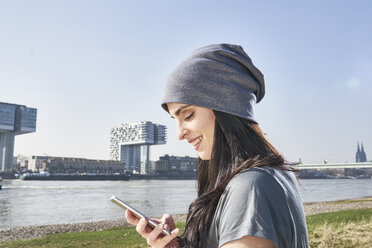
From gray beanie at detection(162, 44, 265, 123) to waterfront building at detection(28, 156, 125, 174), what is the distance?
10285 centimetres

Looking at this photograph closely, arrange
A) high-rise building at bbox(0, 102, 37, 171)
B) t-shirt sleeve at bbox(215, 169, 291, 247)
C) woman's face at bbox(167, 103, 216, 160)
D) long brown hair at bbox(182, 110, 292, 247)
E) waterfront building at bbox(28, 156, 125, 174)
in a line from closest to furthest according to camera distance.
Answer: t-shirt sleeve at bbox(215, 169, 291, 247)
long brown hair at bbox(182, 110, 292, 247)
woman's face at bbox(167, 103, 216, 160)
high-rise building at bbox(0, 102, 37, 171)
waterfront building at bbox(28, 156, 125, 174)

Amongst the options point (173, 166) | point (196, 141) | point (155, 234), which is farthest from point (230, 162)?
point (173, 166)

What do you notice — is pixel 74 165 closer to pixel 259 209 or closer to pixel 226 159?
pixel 226 159

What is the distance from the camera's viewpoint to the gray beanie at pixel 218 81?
3.45 feet

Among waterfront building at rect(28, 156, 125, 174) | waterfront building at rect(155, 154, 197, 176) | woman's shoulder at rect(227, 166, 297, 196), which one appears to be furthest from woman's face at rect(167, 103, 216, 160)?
waterfront building at rect(155, 154, 197, 176)

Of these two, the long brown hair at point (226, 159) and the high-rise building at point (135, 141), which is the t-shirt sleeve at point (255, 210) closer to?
the long brown hair at point (226, 159)

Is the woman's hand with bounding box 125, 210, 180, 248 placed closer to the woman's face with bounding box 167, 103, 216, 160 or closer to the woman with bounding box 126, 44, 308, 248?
the woman with bounding box 126, 44, 308, 248

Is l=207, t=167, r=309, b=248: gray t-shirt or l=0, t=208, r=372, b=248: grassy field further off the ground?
l=207, t=167, r=309, b=248: gray t-shirt

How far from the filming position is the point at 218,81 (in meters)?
1.07

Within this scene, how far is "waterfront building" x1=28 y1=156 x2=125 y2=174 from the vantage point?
9850 cm

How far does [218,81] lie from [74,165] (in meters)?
109

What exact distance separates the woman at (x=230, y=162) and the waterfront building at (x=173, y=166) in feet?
380

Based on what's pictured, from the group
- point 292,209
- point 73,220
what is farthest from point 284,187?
point 73,220

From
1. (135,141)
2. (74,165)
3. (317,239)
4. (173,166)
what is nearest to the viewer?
(317,239)
